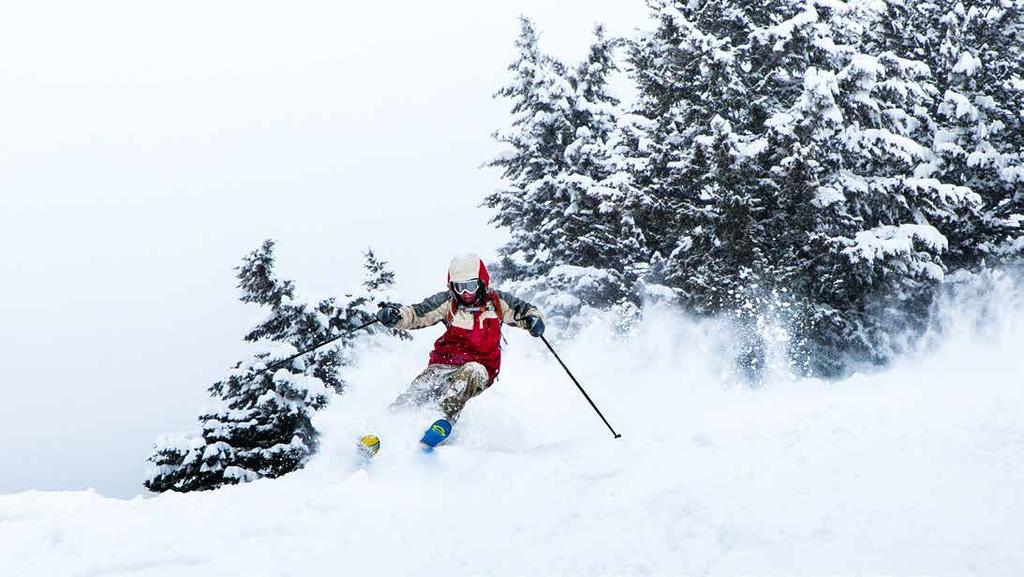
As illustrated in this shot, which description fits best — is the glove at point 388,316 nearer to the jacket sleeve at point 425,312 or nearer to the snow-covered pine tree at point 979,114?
the jacket sleeve at point 425,312

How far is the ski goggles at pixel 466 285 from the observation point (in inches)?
312

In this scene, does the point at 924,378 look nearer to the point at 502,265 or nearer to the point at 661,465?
the point at 661,465

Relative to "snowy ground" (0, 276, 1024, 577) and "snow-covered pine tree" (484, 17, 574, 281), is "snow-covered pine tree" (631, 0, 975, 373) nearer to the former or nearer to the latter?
"snow-covered pine tree" (484, 17, 574, 281)

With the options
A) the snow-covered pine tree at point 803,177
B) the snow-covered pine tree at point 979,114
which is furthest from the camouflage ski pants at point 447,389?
the snow-covered pine tree at point 979,114

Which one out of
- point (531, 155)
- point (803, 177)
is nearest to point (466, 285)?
point (803, 177)

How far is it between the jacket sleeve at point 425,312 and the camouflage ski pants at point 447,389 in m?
0.60

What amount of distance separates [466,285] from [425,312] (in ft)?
1.79

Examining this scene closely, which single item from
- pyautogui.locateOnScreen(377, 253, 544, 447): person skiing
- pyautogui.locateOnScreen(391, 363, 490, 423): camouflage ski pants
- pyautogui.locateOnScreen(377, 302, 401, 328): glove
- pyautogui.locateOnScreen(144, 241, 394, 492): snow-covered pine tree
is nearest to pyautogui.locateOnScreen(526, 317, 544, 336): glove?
pyautogui.locateOnScreen(377, 253, 544, 447): person skiing

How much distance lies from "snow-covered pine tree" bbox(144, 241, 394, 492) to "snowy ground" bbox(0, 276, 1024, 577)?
7.41 m

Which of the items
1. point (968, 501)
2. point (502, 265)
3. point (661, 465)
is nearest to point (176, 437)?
point (502, 265)

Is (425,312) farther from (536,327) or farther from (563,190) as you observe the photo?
(563,190)

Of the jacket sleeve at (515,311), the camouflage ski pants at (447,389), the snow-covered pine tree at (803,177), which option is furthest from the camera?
the snow-covered pine tree at (803,177)

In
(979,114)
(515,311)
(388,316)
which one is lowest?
(515,311)

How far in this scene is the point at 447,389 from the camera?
736 cm
